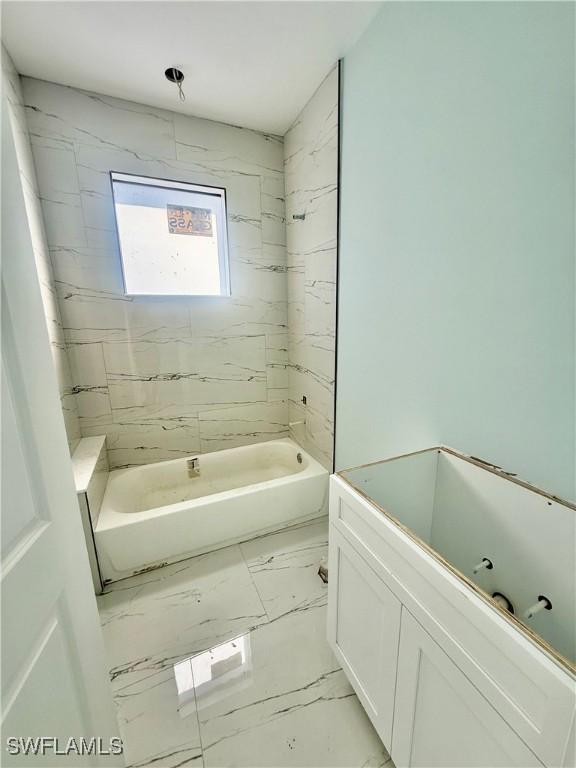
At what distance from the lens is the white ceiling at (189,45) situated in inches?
52.9

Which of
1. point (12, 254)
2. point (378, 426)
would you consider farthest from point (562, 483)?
point (12, 254)

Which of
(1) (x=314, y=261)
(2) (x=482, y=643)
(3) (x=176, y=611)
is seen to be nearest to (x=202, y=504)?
(3) (x=176, y=611)

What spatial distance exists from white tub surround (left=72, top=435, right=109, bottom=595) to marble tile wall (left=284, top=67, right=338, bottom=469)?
1539 millimetres

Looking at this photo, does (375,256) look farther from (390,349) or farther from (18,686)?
(18,686)

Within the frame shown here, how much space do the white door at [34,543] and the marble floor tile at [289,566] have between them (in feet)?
3.20

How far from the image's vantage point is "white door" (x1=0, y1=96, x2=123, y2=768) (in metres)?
0.56

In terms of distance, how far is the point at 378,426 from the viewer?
5.53ft

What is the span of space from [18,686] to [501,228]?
171 centimetres

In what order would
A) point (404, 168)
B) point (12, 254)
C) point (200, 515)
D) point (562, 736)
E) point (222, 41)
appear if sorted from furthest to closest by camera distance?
point (200, 515)
point (222, 41)
point (404, 168)
point (12, 254)
point (562, 736)

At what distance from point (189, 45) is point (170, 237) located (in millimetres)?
1079

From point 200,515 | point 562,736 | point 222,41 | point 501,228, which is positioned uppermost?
point 222,41

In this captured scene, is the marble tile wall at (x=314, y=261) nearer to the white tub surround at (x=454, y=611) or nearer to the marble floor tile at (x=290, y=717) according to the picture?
the white tub surround at (x=454, y=611)

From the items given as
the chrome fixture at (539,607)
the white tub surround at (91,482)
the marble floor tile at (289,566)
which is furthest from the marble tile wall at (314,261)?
the white tub surround at (91,482)

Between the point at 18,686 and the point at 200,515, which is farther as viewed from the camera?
the point at 200,515
